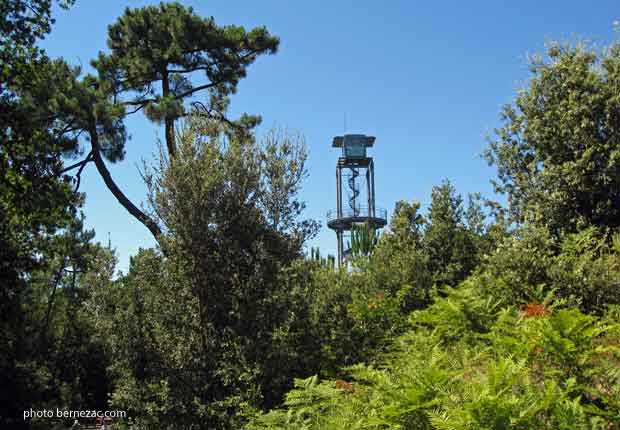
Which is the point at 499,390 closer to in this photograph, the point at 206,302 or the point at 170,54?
the point at 206,302

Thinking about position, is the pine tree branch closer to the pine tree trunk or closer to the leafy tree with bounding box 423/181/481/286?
the pine tree trunk

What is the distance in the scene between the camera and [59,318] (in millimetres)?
19219

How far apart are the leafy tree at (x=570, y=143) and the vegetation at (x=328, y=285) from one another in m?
0.03

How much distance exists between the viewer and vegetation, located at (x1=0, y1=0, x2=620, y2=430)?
483 centimetres

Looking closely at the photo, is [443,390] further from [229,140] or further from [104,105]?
[104,105]

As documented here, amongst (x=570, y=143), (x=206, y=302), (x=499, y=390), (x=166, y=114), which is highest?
(x=166, y=114)

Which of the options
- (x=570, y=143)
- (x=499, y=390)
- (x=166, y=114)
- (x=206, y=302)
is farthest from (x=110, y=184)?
(x=499, y=390)

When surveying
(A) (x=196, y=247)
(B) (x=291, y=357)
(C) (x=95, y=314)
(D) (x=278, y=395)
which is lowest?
(D) (x=278, y=395)

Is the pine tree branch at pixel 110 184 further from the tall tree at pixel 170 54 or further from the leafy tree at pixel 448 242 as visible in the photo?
the leafy tree at pixel 448 242

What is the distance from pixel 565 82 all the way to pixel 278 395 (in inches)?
290

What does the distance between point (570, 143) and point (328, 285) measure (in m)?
4.96

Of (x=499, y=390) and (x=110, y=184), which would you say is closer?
(x=499, y=390)

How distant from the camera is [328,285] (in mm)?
9102

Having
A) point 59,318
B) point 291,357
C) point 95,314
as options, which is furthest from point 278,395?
point 59,318
